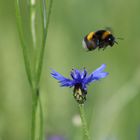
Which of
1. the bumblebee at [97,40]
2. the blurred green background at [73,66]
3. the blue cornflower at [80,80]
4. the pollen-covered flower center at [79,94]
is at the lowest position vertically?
the pollen-covered flower center at [79,94]

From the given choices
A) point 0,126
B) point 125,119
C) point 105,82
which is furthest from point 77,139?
point 105,82

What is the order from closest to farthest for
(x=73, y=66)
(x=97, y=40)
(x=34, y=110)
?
1. (x=34, y=110)
2. (x=97, y=40)
3. (x=73, y=66)

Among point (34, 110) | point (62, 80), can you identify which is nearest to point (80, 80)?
point (62, 80)

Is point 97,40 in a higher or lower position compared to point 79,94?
higher

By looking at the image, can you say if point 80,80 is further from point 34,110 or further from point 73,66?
point 73,66

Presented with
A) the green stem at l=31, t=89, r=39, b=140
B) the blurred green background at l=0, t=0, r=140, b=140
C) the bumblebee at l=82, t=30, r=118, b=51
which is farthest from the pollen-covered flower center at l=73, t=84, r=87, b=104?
Result: the blurred green background at l=0, t=0, r=140, b=140

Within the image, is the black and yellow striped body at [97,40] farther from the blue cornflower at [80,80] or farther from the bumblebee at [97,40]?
the blue cornflower at [80,80]

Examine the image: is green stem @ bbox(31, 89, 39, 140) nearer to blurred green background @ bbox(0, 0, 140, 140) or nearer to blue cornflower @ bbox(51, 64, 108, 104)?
blue cornflower @ bbox(51, 64, 108, 104)

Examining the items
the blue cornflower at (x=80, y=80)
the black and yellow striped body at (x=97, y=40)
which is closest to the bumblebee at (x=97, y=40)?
the black and yellow striped body at (x=97, y=40)
